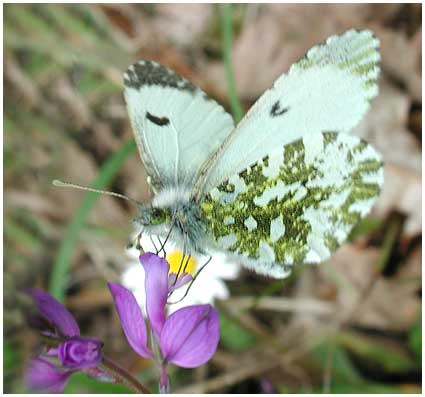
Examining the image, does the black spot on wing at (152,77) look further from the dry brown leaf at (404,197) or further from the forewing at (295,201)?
the dry brown leaf at (404,197)

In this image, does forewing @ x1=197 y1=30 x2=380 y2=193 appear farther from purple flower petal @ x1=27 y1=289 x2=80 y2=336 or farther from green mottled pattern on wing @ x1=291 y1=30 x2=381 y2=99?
purple flower petal @ x1=27 y1=289 x2=80 y2=336

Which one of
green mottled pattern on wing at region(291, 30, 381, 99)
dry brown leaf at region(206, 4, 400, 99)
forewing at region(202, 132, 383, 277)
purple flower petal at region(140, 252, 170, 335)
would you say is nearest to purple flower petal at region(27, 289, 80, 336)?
purple flower petal at region(140, 252, 170, 335)

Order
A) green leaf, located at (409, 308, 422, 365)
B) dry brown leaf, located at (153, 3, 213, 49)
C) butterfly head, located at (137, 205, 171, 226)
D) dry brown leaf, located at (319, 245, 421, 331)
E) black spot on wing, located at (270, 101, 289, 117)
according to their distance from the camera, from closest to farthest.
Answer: butterfly head, located at (137, 205, 171, 226), black spot on wing, located at (270, 101, 289, 117), green leaf, located at (409, 308, 422, 365), dry brown leaf, located at (319, 245, 421, 331), dry brown leaf, located at (153, 3, 213, 49)

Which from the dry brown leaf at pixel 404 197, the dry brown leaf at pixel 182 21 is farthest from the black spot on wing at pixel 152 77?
the dry brown leaf at pixel 182 21

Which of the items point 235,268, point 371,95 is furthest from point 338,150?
point 235,268

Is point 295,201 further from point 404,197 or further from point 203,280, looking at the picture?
point 404,197

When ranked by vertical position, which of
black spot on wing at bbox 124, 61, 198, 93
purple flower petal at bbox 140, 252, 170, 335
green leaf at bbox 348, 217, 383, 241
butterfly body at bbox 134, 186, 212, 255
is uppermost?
green leaf at bbox 348, 217, 383, 241
